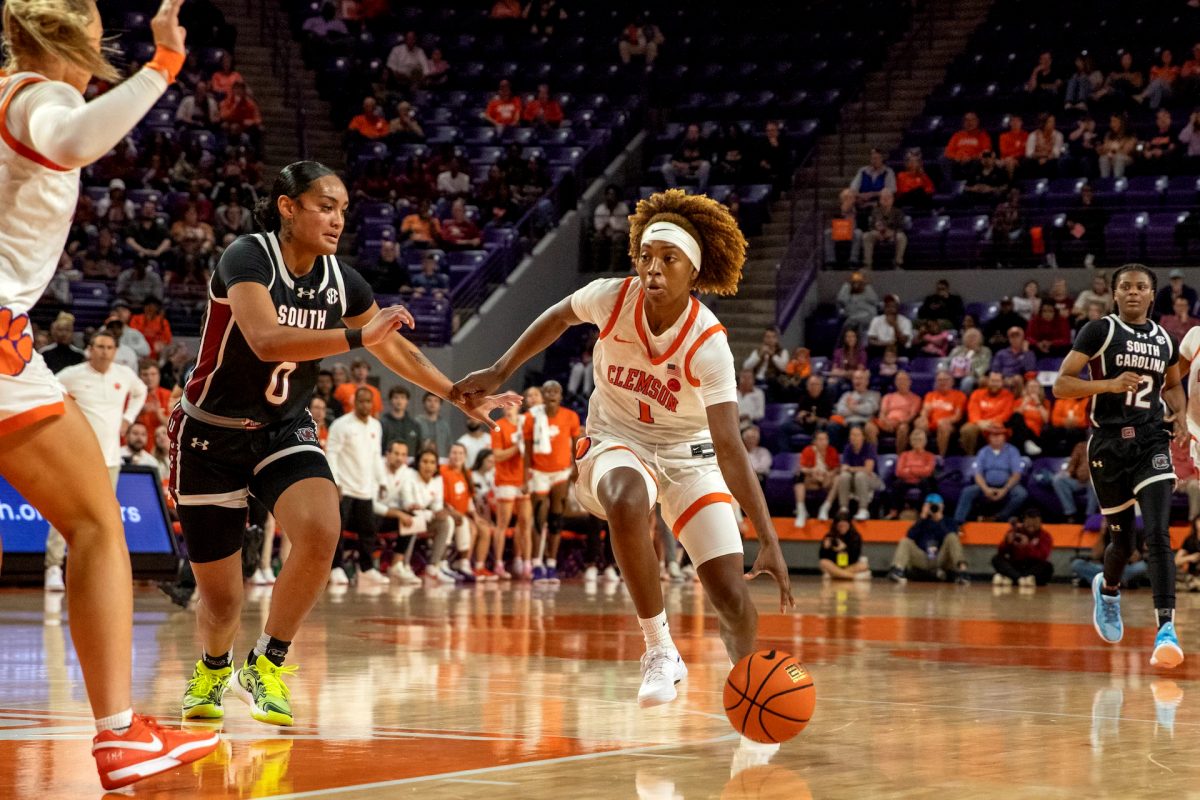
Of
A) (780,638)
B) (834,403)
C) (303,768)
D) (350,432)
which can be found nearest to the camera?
(303,768)

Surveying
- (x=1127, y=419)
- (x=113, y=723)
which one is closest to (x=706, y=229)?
(x=113, y=723)

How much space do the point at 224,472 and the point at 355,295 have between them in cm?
83

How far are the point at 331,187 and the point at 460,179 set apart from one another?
17.4 m

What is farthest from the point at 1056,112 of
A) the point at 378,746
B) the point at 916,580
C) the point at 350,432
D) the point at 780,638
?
the point at 378,746

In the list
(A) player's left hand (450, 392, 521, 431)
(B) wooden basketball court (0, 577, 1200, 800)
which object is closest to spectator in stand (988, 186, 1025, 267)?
(B) wooden basketball court (0, 577, 1200, 800)

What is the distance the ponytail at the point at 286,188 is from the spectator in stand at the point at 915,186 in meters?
16.5

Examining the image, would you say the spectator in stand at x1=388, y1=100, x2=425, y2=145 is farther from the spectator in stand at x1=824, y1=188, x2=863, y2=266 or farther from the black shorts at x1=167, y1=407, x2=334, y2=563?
the black shorts at x1=167, y1=407, x2=334, y2=563

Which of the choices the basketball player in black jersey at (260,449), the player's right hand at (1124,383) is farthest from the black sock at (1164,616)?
the basketball player in black jersey at (260,449)

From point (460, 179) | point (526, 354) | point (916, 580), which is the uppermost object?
point (460, 179)

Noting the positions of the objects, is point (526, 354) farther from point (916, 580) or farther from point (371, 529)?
point (916, 580)

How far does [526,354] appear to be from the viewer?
628 centimetres

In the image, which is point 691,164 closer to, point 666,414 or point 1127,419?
point 1127,419

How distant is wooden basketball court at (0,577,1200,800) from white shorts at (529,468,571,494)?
Answer: 19.4ft

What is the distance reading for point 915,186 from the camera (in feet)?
70.7
